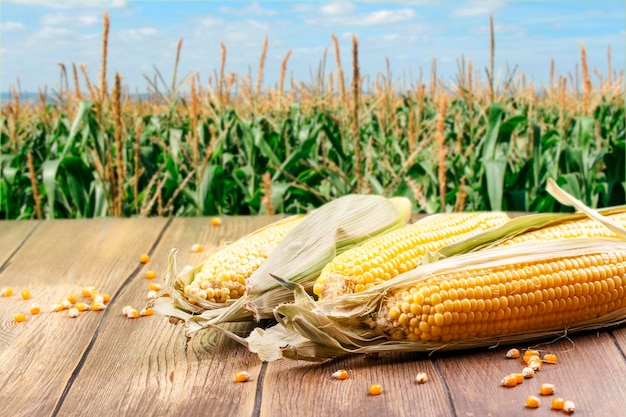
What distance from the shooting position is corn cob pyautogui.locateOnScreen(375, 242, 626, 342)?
1.20 m

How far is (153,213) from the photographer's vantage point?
430 centimetres

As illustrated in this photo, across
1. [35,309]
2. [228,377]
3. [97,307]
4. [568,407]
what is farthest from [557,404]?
[35,309]

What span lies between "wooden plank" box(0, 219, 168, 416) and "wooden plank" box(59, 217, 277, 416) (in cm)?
4

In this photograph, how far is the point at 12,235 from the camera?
2.35 meters

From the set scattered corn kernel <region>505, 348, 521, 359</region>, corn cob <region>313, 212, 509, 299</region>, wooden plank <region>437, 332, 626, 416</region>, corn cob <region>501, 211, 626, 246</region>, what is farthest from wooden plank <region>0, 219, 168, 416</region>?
corn cob <region>501, 211, 626, 246</region>

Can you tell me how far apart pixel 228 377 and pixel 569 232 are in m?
0.75

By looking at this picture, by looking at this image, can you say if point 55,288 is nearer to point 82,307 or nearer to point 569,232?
point 82,307

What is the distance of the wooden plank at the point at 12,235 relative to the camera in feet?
7.09

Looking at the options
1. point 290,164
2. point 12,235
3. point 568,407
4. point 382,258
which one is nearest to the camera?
point 568,407

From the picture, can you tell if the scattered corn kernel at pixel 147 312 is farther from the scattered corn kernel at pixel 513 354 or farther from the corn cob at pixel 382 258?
the scattered corn kernel at pixel 513 354

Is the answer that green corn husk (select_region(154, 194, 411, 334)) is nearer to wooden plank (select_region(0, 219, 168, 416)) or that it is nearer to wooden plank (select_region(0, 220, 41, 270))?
wooden plank (select_region(0, 219, 168, 416))

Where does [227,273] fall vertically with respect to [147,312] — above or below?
above

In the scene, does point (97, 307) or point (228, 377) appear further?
point (97, 307)

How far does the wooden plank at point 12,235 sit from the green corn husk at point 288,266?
89cm
